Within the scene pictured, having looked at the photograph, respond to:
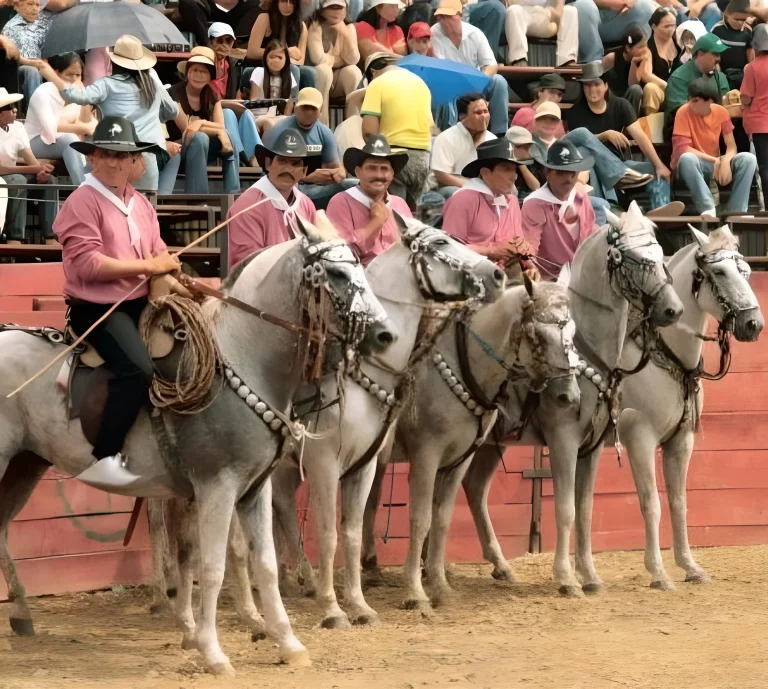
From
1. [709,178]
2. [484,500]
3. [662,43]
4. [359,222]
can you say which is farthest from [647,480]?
[662,43]

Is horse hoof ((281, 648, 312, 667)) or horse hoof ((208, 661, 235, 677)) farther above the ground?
horse hoof ((208, 661, 235, 677))

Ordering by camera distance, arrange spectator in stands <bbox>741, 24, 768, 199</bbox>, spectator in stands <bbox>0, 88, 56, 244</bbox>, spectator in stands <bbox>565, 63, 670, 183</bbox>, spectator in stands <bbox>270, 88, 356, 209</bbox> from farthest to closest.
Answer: spectator in stands <bbox>741, 24, 768, 199</bbox> < spectator in stands <bbox>565, 63, 670, 183</bbox> < spectator in stands <bbox>270, 88, 356, 209</bbox> < spectator in stands <bbox>0, 88, 56, 244</bbox>

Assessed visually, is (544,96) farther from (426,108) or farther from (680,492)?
(680,492)

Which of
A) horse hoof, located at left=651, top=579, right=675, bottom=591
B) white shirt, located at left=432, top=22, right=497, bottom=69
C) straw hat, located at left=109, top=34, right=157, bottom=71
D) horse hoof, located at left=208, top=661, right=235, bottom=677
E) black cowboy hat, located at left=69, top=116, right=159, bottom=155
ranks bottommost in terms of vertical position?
horse hoof, located at left=651, top=579, right=675, bottom=591

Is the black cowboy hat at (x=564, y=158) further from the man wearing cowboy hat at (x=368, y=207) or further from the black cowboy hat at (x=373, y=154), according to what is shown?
the man wearing cowboy hat at (x=368, y=207)

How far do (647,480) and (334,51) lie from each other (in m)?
6.64

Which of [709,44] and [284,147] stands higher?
[709,44]

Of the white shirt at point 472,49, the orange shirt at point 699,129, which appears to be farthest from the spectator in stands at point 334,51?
the orange shirt at point 699,129

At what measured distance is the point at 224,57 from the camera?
1549 centimetres

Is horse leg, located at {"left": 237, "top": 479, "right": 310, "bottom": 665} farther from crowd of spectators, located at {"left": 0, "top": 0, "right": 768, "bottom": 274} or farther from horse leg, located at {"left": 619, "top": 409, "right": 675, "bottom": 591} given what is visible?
horse leg, located at {"left": 619, "top": 409, "right": 675, "bottom": 591}

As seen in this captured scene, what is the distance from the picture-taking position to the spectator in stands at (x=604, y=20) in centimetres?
1852

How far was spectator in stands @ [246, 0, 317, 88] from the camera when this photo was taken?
15.7 m

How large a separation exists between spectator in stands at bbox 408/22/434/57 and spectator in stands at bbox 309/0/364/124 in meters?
0.57

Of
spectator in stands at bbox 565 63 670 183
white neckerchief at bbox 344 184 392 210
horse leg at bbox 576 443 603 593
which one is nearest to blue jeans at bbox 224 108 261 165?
spectator in stands at bbox 565 63 670 183
